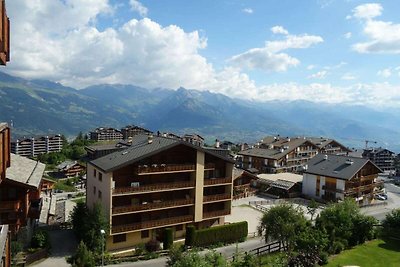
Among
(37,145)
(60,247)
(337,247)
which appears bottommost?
(60,247)

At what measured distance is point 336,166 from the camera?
255 ft

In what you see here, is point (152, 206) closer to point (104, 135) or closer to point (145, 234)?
point (145, 234)

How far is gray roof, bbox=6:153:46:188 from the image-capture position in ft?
124

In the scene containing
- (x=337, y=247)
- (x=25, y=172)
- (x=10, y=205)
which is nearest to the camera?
(x=10, y=205)

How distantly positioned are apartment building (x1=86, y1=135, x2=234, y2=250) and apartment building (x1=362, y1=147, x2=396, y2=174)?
119030 millimetres

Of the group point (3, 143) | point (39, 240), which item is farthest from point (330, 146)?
point (3, 143)

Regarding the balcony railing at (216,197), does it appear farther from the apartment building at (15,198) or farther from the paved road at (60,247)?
the apartment building at (15,198)

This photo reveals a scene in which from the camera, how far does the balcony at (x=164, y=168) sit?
43688mm

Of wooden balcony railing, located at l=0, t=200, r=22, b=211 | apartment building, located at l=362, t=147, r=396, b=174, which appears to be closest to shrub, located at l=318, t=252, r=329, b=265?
wooden balcony railing, located at l=0, t=200, r=22, b=211

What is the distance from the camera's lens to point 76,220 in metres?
45.1

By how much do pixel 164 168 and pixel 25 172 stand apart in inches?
631

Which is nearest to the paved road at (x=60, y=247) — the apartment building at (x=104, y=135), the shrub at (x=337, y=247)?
the shrub at (x=337, y=247)

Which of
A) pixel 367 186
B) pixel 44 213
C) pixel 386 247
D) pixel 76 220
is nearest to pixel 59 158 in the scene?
pixel 44 213

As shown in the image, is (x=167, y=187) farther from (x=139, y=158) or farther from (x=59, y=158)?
(x=59, y=158)
